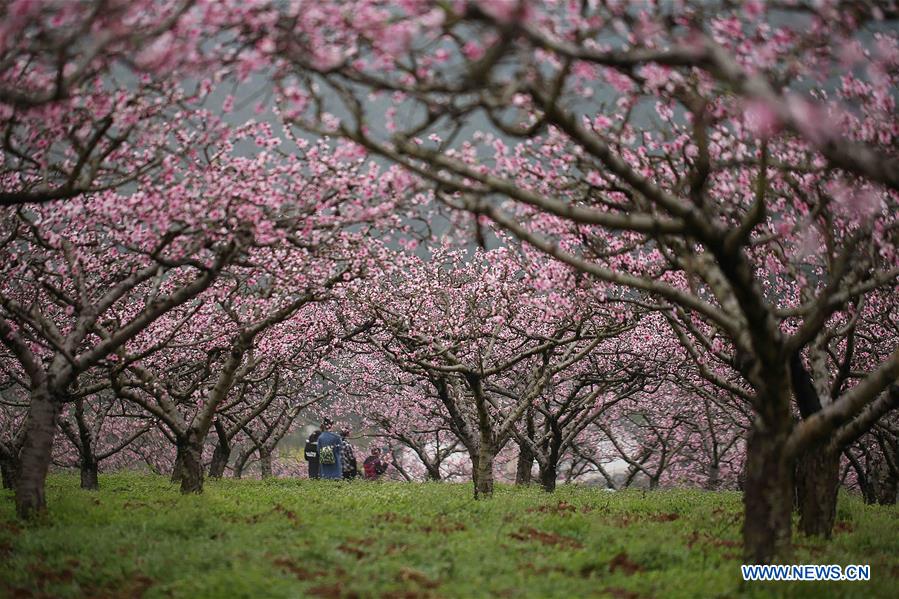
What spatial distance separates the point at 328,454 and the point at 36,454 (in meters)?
14.3

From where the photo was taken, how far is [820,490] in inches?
418

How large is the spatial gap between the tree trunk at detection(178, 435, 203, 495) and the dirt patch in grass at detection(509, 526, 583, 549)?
813 cm

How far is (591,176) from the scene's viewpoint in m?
11.5

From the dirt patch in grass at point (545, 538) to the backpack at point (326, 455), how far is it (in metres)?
15.7

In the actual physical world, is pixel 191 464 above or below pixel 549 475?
above

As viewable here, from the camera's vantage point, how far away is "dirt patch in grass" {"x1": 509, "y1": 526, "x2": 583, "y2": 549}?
978 centimetres

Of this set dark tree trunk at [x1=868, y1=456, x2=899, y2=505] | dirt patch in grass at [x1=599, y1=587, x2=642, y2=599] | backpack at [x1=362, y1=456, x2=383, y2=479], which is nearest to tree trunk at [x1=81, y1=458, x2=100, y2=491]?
backpack at [x1=362, y1=456, x2=383, y2=479]

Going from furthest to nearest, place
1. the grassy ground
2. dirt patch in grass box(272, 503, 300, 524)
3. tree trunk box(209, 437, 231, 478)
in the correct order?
1. tree trunk box(209, 437, 231, 478)
2. dirt patch in grass box(272, 503, 300, 524)
3. the grassy ground

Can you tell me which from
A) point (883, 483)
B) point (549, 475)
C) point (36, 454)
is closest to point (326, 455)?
point (549, 475)

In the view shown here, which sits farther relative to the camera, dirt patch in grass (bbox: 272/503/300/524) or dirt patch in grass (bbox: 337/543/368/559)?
dirt patch in grass (bbox: 272/503/300/524)

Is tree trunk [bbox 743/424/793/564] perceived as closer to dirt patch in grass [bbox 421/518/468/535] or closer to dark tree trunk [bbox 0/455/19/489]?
dirt patch in grass [bbox 421/518/468/535]

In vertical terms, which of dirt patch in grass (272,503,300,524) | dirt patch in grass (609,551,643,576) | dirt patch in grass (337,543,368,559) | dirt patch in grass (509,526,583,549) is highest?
dirt patch in grass (272,503,300,524)

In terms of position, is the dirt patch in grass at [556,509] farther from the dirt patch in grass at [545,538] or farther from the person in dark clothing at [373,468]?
the person in dark clothing at [373,468]

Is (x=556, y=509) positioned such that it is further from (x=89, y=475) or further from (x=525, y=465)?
(x=89, y=475)
